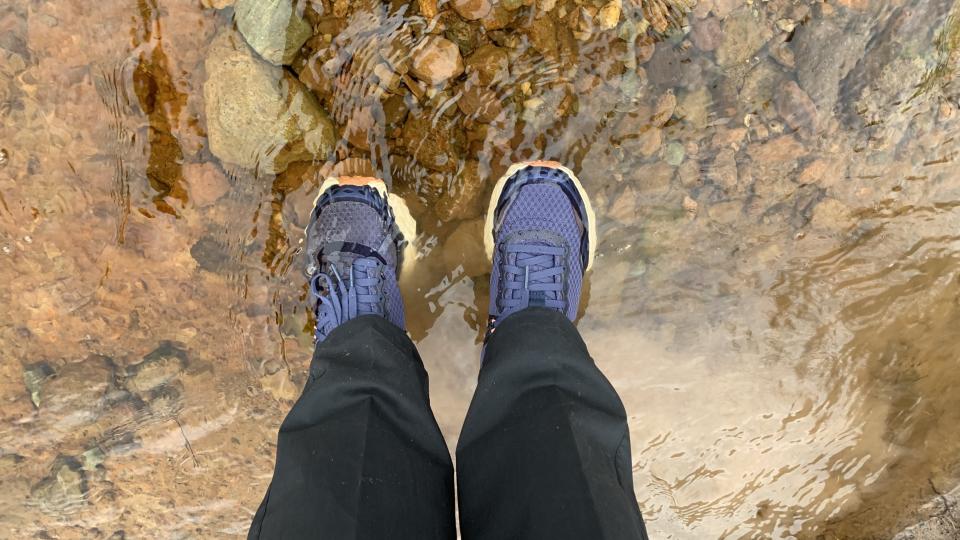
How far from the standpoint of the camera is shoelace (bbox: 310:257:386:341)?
2.19 meters

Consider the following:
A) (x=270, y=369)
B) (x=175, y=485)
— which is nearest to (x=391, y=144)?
(x=270, y=369)

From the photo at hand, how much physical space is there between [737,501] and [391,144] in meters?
2.02

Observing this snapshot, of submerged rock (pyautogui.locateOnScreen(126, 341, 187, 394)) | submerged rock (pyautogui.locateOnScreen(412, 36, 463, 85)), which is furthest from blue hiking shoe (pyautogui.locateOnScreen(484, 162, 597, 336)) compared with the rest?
submerged rock (pyautogui.locateOnScreen(126, 341, 187, 394))

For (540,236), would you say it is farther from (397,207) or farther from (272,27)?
(272,27)

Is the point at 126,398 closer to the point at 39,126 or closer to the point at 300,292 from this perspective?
the point at 300,292

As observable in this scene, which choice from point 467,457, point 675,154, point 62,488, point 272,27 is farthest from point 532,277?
point 62,488

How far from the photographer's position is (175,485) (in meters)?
2.46

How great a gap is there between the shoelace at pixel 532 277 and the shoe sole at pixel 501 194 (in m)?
0.12

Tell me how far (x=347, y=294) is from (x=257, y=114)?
727mm

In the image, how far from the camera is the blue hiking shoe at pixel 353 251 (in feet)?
7.27

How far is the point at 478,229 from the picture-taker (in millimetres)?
2371

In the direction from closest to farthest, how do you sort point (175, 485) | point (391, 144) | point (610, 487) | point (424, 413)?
point (610, 487)
point (424, 413)
point (391, 144)
point (175, 485)

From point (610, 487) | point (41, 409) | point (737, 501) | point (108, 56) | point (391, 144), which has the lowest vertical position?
point (610, 487)

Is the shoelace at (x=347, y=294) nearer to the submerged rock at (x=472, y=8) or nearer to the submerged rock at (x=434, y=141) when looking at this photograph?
the submerged rock at (x=434, y=141)
